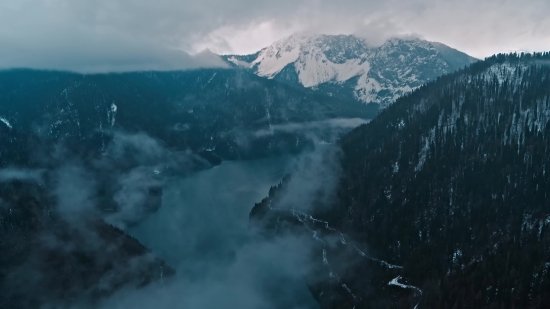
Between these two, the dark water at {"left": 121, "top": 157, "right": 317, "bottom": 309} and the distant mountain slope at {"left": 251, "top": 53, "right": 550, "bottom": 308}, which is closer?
the distant mountain slope at {"left": 251, "top": 53, "right": 550, "bottom": 308}

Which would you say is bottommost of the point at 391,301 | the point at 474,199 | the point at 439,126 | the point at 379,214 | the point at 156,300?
the point at 156,300

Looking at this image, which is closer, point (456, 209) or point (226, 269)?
point (456, 209)

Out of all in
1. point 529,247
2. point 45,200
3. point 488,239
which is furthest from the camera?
point 45,200

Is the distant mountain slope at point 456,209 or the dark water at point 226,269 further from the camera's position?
the dark water at point 226,269

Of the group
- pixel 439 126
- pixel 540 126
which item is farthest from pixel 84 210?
pixel 540 126

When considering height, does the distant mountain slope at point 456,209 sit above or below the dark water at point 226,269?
above

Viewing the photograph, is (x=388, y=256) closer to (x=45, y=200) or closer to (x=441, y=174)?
(x=441, y=174)

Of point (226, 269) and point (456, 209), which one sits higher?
point (456, 209)

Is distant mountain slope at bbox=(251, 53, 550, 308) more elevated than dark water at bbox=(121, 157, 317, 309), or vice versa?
distant mountain slope at bbox=(251, 53, 550, 308)
